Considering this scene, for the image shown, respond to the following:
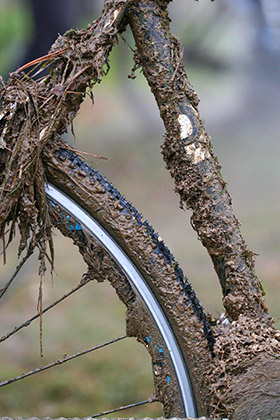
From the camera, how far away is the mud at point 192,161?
0.83 metres

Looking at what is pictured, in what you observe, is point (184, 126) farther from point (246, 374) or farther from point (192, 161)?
point (246, 374)

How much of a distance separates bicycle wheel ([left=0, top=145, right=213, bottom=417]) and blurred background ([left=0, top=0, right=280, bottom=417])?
3.33ft

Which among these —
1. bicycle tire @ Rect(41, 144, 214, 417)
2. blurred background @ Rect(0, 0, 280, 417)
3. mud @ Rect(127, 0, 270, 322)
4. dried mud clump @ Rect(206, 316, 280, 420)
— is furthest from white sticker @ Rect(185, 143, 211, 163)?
blurred background @ Rect(0, 0, 280, 417)

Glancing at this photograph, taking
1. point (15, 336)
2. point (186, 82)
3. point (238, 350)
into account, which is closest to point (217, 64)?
point (15, 336)

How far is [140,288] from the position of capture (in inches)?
32.8

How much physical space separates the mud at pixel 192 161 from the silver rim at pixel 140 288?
0.11 m

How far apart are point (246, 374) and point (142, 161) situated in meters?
2.86

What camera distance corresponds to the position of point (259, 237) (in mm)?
2898

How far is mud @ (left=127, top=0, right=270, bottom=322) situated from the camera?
0.83m

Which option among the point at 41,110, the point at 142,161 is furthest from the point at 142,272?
the point at 142,161

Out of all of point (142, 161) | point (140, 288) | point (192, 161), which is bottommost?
point (140, 288)

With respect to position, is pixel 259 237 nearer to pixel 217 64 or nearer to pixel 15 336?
pixel 217 64

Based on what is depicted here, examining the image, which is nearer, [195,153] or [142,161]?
[195,153]

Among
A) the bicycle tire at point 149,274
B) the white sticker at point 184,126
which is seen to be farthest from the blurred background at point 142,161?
the white sticker at point 184,126
